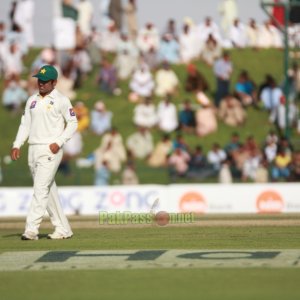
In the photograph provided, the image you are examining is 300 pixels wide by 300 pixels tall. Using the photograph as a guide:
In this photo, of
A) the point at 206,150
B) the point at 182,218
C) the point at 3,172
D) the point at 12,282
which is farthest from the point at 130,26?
the point at 12,282

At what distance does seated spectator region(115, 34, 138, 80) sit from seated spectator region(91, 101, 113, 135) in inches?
86.7

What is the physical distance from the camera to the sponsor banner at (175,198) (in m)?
24.1

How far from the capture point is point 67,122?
525 inches

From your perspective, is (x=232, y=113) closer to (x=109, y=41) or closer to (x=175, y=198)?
(x=109, y=41)

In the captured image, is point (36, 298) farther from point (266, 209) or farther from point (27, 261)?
point (266, 209)

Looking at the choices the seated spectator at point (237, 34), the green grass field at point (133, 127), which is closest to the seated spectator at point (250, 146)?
the green grass field at point (133, 127)

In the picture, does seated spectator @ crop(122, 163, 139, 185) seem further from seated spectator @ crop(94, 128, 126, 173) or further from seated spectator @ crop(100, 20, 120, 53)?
seated spectator @ crop(100, 20, 120, 53)

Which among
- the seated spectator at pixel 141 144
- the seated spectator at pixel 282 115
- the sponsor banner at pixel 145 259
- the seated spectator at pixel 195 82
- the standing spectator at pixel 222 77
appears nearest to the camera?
the sponsor banner at pixel 145 259

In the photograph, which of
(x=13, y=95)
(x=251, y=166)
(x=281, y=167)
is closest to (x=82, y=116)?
(x=13, y=95)

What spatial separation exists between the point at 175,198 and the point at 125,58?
304 inches

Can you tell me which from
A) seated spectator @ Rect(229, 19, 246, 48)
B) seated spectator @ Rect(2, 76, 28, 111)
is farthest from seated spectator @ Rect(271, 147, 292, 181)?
seated spectator @ Rect(229, 19, 246, 48)

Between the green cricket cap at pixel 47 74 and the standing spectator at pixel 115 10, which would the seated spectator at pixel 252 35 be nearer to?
the standing spectator at pixel 115 10

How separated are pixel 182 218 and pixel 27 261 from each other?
25.8 feet

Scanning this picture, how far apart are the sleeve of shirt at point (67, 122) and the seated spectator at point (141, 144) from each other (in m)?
14.6
